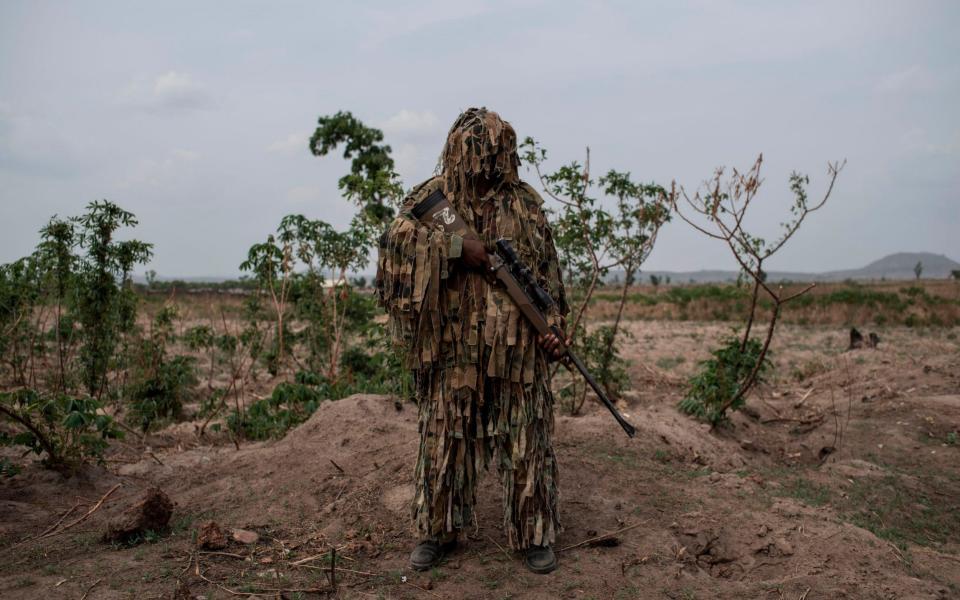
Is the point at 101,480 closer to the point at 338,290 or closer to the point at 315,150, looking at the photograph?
the point at 338,290

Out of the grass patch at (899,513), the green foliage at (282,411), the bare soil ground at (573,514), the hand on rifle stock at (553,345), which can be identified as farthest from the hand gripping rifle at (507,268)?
the green foliage at (282,411)

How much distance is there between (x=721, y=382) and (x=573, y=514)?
323 centimetres

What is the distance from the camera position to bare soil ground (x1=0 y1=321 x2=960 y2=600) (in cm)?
328

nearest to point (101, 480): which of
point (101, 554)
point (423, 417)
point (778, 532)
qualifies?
point (101, 554)

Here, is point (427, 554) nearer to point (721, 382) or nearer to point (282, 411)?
point (282, 411)

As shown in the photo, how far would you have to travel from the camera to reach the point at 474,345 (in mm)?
3326

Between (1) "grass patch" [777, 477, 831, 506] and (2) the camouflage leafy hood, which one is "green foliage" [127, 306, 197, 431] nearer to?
(2) the camouflage leafy hood

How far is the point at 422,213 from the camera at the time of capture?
3379 millimetres

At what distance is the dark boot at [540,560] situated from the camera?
3.39 m

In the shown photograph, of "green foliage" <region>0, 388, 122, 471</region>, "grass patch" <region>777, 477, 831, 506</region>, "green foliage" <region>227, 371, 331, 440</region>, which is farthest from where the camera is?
"green foliage" <region>227, 371, 331, 440</region>

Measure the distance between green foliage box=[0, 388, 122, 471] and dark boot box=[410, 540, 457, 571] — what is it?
7.69 feet

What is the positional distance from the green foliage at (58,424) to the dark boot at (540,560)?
2.92 metres

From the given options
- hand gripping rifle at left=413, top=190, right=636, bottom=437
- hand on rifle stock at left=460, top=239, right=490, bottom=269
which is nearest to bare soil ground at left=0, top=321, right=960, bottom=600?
hand gripping rifle at left=413, top=190, right=636, bottom=437

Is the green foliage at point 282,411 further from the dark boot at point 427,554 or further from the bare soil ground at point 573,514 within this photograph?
the dark boot at point 427,554
